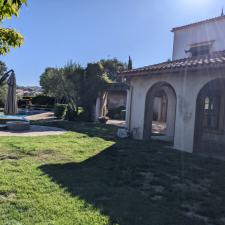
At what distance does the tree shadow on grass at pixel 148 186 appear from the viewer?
198 inches

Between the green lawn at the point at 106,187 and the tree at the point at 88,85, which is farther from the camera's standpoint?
the tree at the point at 88,85

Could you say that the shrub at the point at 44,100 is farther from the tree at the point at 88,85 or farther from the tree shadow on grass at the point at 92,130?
the tree shadow on grass at the point at 92,130

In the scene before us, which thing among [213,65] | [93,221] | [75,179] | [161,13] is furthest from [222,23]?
[93,221]

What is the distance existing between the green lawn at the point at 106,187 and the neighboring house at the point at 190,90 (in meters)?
2.01

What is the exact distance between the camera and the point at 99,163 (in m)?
8.73

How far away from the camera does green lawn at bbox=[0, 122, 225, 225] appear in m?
4.83

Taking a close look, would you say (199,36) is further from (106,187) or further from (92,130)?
(106,187)

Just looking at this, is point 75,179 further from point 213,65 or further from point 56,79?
point 56,79

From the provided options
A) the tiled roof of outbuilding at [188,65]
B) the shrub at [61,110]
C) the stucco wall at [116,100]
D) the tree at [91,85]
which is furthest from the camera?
the stucco wall at [116,100]

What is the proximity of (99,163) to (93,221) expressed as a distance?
4.12 m

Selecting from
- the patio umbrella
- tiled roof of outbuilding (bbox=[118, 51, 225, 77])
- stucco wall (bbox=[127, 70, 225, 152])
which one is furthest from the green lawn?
the patio umbrella

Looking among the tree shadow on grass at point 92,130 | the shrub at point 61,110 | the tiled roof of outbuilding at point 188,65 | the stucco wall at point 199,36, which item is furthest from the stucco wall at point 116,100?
the tiled roof of outbuilding at point 188,65

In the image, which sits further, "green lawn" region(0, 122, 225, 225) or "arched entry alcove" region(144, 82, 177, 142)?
"arched entry alcove" region(144, 82, 177, 142)

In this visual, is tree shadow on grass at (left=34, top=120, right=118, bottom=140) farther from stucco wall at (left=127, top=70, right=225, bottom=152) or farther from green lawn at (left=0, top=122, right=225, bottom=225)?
green lawn at (left=0, top=122, right=225, bottom=225)
